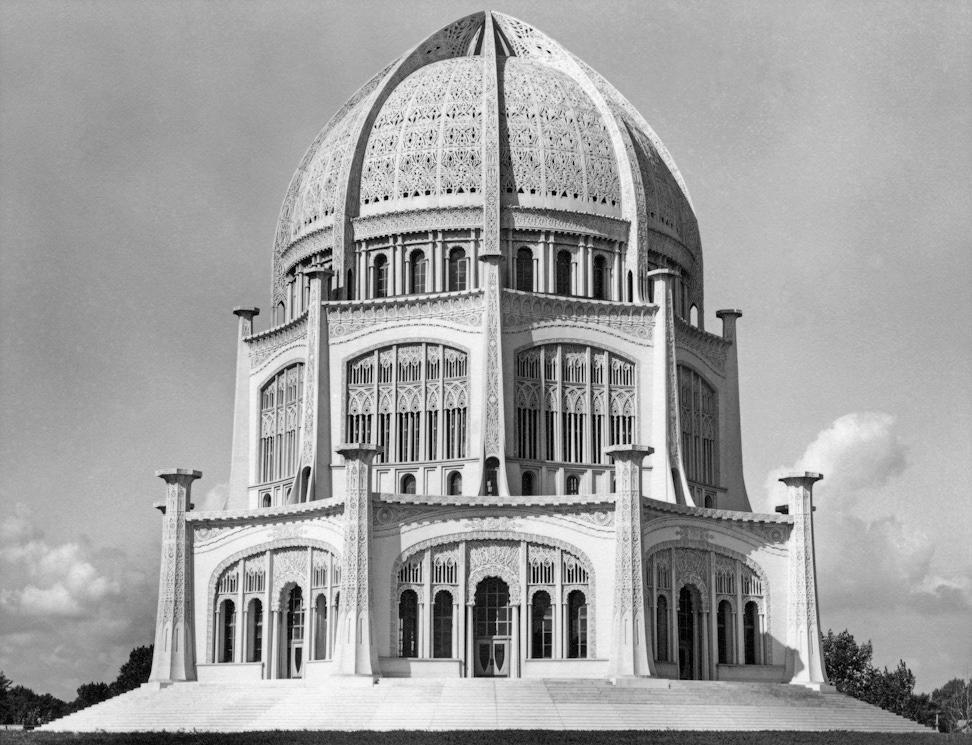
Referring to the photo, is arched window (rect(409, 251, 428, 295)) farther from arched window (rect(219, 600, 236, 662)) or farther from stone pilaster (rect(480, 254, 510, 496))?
arched window (rect(219, 600, 236, 662))

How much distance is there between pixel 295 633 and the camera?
192ft

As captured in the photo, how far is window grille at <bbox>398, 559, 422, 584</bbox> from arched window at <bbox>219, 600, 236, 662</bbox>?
7.92m

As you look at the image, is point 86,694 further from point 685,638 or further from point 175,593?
point 685,638

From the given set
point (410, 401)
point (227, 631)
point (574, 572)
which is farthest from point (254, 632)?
point (574, 572)

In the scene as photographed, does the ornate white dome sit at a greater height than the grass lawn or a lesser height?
greater

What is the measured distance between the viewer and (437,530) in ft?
183

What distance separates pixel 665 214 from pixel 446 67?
1130cm

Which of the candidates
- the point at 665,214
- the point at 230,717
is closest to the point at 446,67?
the point at 665,214

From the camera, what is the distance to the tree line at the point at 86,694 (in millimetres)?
79188

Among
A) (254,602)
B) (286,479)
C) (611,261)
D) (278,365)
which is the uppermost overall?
(611,261)

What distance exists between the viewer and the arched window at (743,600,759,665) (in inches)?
2333

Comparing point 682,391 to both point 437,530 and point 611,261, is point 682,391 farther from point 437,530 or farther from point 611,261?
point 437,530

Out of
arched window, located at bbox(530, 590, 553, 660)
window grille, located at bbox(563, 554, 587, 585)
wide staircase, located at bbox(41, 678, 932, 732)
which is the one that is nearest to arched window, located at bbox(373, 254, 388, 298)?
window grille, located at bbox(563, 554, 587, 585)

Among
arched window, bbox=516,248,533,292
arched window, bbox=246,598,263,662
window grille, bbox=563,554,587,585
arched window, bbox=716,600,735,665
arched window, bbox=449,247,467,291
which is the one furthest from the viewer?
arched window, bbox=449,247,467,291
